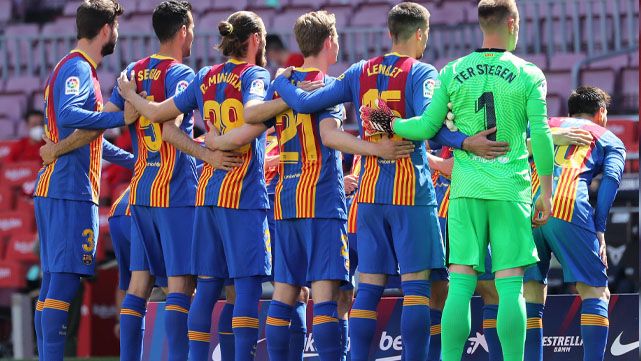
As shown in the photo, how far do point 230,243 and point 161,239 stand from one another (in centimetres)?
52

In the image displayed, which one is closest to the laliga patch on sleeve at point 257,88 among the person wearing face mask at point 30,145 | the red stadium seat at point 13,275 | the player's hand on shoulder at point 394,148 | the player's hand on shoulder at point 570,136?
the player's hand on shoulder at point 394,148

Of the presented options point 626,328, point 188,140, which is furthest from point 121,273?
point 626,328

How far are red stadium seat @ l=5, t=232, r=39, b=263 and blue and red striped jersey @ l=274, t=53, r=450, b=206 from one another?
5.82 m

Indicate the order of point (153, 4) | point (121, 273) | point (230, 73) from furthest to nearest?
point (153, 4)
point (121, 273)
point (230, 73)

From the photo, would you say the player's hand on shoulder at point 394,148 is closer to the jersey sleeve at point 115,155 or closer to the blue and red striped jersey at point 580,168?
the blue and red striped jersey at point 580,168

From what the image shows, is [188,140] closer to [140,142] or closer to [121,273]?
[140,142]

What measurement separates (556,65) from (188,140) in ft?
23.5

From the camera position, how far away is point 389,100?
6.33 meters

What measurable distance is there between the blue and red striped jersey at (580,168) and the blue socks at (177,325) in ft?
7.15

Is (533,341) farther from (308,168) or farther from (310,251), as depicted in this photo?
(308,168)

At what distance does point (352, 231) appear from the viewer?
25.6ft

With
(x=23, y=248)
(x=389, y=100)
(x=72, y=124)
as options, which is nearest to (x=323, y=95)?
(x=389, y=100)

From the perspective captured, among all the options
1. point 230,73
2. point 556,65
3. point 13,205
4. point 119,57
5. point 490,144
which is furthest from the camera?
point 119,57

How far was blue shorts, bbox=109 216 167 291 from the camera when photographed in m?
7.54
